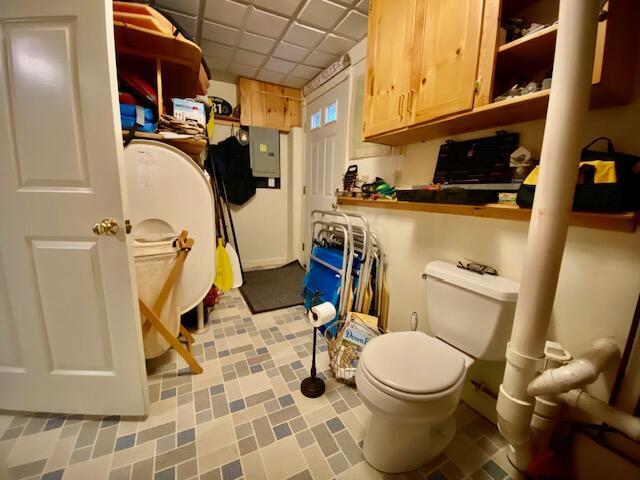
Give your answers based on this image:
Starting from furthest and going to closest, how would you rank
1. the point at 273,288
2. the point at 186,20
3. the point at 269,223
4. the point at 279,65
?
1. the point at 269,223
2. the point at 273,288
3. the point at 279,65
4. the point at 186,20

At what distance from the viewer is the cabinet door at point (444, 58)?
1078 mm

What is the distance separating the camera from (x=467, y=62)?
3.59 ft

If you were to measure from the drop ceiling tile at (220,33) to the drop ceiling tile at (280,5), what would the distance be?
1.42 feet

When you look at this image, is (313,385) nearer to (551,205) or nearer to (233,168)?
(551,205)

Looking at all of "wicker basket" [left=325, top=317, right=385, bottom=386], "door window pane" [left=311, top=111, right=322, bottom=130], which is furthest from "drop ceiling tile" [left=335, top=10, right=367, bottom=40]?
"wicker basket" [left=325, top=317, right=385, bottom=386]

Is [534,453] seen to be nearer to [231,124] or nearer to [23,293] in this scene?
[23,293]

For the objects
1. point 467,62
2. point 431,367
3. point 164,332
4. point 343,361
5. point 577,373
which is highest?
point 467,62

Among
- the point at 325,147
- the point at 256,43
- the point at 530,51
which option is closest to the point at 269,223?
the point at 325,147

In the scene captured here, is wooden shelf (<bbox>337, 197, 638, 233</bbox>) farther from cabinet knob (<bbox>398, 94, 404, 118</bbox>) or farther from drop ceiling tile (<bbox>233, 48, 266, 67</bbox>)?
drop ceiling tile (<bbox>233, 48, 266, 67</bbox>)

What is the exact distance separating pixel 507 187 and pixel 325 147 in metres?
2.10

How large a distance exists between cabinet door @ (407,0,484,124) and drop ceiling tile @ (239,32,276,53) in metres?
1.56

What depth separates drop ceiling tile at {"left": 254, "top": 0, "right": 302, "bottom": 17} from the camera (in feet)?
6.05

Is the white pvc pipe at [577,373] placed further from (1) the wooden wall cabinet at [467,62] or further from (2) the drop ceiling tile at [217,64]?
(2) the drop ceiling tile at [217,64]

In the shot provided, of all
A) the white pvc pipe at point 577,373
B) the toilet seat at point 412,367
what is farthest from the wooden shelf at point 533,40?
the toilet seat at point 412,367
